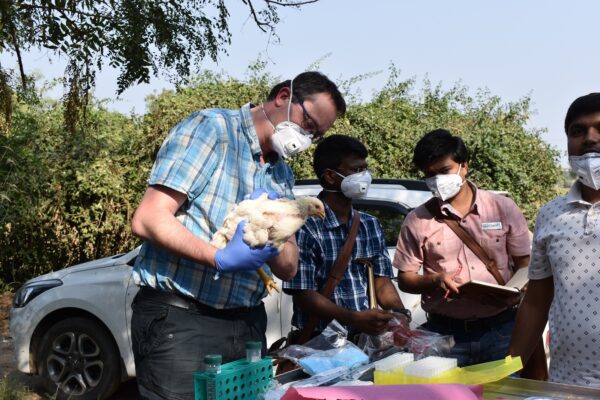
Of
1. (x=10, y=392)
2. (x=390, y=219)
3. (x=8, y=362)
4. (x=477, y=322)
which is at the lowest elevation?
(x=8, y=362)

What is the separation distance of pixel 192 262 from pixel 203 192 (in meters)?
0.26

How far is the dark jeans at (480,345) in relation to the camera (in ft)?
12.1

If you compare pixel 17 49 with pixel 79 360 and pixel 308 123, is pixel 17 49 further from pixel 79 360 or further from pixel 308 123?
pixel 308 123

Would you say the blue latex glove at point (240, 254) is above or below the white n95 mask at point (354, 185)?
below

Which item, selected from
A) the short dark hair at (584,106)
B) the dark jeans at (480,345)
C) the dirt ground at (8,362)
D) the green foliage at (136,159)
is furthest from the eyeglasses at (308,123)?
the green foliage at (136,159)

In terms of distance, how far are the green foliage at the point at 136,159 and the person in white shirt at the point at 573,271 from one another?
655 cm

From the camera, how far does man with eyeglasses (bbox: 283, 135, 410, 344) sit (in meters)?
3.62

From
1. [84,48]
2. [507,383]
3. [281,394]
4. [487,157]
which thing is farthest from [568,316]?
[487,157]

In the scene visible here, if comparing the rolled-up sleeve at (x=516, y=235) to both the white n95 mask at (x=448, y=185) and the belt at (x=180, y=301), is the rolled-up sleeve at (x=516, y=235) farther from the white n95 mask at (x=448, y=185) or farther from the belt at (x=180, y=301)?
the belt at (x=180, y=301)

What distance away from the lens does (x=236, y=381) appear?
1994 millimetres

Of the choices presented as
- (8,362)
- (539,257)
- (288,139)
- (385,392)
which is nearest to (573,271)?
(539,257)

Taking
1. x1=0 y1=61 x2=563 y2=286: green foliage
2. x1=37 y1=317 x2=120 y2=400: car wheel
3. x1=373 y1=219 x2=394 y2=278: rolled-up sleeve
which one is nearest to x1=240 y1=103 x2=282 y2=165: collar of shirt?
x1=373 y1=219 x2=394 y2=278: rolled-up sleeve

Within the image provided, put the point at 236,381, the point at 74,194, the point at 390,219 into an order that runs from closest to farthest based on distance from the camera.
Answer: the point at 236,381 < the point at 390,219 < the point at 74,194

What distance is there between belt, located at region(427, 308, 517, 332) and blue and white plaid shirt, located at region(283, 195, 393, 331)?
0.41m
